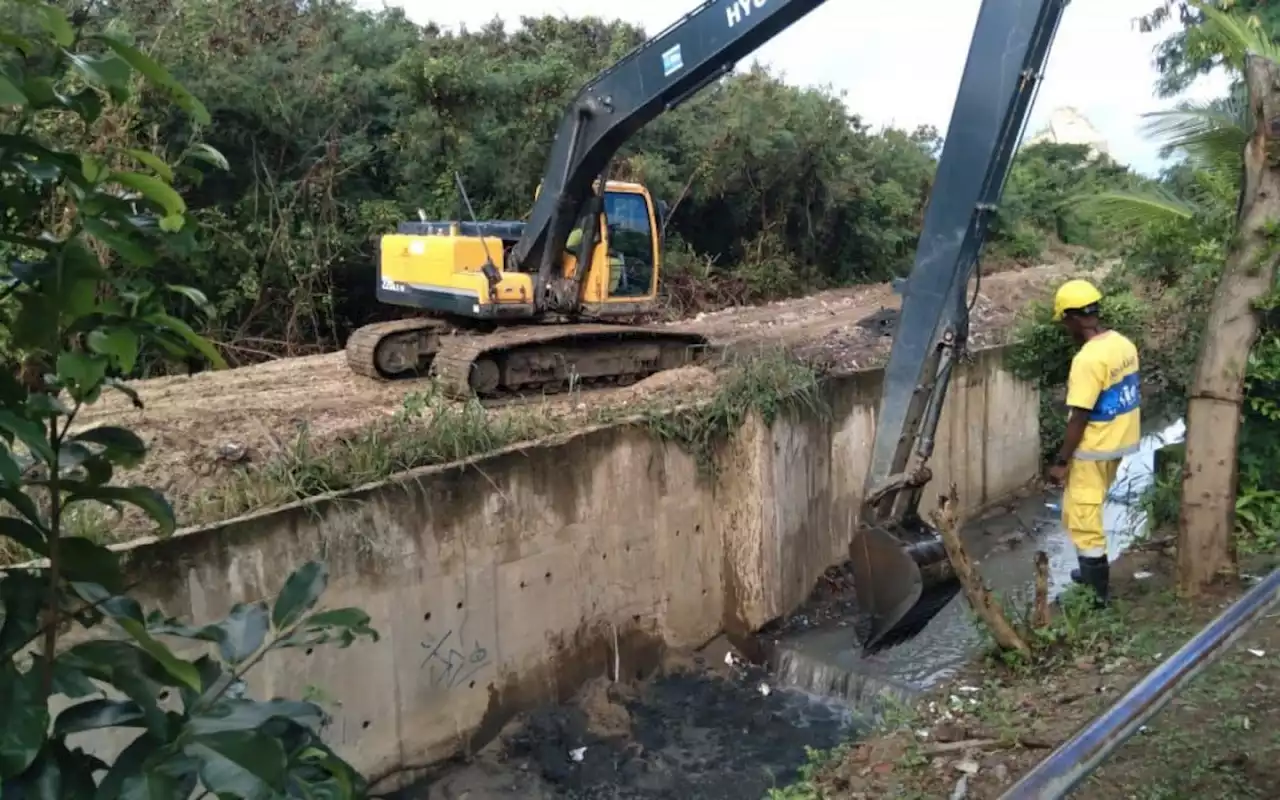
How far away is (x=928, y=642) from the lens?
8617mm

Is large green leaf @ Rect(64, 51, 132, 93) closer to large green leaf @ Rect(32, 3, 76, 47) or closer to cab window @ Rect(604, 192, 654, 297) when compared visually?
large green leaf @ Rect(32, 3, 76, 47)

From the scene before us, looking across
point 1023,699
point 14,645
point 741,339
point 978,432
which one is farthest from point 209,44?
point 14,645

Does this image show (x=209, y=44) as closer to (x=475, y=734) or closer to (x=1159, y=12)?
(x=475, y=734)

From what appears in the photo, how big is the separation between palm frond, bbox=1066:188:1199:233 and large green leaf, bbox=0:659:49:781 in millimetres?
6565

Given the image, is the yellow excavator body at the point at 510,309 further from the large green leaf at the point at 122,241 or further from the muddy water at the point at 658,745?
the large green leaf at the point at 122,241

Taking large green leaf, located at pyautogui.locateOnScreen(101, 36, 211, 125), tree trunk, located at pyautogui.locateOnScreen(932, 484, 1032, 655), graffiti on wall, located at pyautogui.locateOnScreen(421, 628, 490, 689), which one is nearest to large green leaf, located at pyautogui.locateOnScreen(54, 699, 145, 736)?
large green leaf, located at pyautogui.locateOnScreen(101, 36, 211, 125)

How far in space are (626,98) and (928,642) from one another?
5201 mm

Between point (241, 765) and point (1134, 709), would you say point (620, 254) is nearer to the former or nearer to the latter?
point (1134, 709)

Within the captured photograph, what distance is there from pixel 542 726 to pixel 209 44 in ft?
32.5

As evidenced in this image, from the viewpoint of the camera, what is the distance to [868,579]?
5.02m

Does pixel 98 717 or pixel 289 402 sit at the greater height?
pixel 98 717

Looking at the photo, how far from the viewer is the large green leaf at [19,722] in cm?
118

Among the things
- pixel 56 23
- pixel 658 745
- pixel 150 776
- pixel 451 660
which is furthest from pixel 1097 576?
pixel 56 23

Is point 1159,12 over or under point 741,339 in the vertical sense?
Result: over
